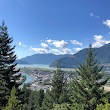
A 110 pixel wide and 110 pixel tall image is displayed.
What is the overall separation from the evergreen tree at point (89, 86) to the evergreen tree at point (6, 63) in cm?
914

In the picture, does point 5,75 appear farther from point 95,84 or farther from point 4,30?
point 95,84

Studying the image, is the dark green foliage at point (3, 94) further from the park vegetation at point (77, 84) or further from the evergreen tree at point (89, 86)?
the evergreen tree at point (89, 86)

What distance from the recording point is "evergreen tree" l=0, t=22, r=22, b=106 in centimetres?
2736

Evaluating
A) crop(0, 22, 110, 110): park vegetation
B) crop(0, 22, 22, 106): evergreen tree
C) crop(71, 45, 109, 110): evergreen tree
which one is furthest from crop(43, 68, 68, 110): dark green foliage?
crop(0, 22, 22, 106): evergreen tree

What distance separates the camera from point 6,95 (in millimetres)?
27031

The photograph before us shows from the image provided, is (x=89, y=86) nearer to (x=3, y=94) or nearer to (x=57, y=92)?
(x=3, y=94)

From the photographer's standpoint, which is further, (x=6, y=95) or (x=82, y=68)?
(x=82, y=68)

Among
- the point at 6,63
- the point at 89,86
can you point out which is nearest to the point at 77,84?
the point at 89,86

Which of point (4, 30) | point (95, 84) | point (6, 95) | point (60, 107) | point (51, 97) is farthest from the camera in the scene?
point (51, 97)

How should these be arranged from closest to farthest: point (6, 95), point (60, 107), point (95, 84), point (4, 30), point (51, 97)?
point (6, 95)
point (4, 30)
point (95, 84)
point (60, 107)
point (51, 97)

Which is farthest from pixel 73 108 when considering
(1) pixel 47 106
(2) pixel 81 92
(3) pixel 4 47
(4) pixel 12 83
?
(1) pixel 47 106

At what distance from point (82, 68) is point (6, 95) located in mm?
12055

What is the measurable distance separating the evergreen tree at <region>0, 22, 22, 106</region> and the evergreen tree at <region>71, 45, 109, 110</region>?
914 centimetres

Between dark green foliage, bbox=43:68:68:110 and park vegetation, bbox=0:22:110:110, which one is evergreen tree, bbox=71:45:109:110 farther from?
dark green foliage, bbox=43:68:68:110
